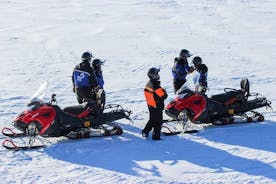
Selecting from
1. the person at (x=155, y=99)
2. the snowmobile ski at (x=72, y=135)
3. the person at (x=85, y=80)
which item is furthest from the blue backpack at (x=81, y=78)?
the person at (x=155, y=99)

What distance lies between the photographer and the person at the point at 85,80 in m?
8.99

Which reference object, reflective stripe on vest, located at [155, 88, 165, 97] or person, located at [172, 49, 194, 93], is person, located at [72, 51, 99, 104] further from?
person, located at [172, 49, 194, 93]

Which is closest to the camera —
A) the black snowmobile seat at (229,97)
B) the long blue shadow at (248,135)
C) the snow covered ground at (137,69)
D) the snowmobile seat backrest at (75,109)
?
the snow covered ground at (137,69)

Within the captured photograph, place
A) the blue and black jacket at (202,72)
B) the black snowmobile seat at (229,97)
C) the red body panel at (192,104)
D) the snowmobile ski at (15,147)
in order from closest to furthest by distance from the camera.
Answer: the snowmobile ski at (15,147) → the red body panel at (192,104) → the black snowmobile seat at (229,97) → the blue and black jacket at (202,72)

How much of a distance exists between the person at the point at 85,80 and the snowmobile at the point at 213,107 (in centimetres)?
143

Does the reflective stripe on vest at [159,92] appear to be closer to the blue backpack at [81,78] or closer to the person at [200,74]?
the person at [200,74]

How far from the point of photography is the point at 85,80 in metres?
9.11

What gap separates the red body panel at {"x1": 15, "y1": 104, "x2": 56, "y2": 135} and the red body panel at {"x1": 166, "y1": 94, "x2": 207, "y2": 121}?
2.21m

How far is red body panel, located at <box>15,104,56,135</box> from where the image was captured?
321 inches

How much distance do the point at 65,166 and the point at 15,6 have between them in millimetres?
21912

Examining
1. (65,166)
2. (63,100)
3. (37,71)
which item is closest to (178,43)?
(37,71)

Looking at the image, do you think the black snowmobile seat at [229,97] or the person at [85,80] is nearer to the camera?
the person at [85,80]

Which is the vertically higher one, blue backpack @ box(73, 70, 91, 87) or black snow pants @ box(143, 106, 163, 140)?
blue backpack @ box(73, 70, 91, 87)

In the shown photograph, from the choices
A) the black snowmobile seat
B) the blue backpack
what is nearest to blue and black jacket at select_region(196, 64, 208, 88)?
the black snowmobile seat
